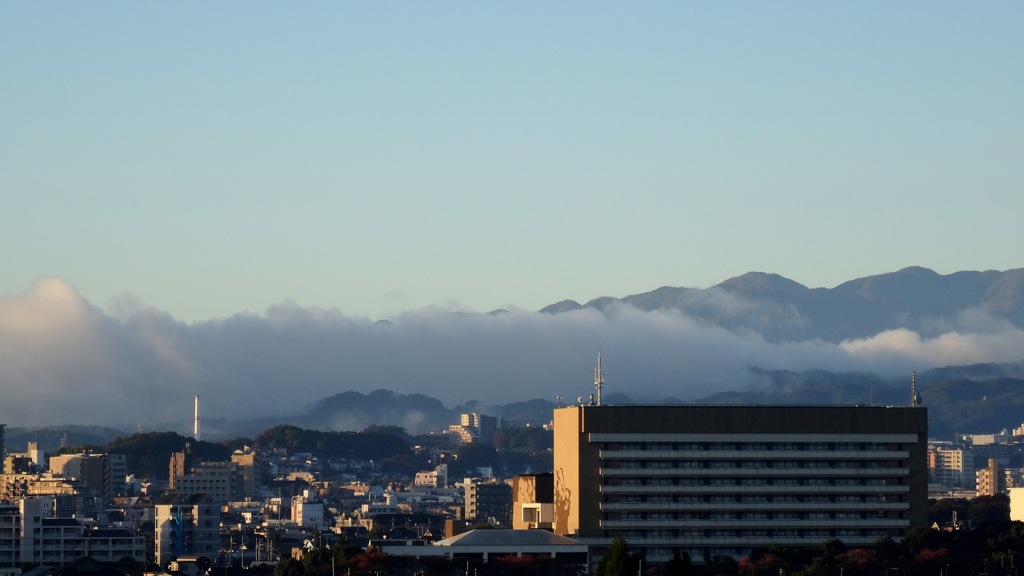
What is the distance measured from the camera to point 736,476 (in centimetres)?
14338

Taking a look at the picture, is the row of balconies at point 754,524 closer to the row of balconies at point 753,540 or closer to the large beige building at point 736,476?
the large beige building at point 736,476

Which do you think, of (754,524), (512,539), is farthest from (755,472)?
(512,539)

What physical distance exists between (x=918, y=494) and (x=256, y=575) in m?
52.2

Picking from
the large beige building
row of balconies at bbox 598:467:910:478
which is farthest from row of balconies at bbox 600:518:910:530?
row of balconies at bbox 598:467:910:478

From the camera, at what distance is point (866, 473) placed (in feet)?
475

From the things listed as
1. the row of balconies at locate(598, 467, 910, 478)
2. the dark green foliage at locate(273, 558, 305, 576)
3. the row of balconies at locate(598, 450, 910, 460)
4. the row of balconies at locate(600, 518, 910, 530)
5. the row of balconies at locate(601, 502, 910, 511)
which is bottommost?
the dark green foliage at locate(273, 558, 305, 576)

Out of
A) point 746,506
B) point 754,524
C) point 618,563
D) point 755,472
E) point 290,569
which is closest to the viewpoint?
point 618,563

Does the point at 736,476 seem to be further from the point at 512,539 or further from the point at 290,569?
the point at 290,569

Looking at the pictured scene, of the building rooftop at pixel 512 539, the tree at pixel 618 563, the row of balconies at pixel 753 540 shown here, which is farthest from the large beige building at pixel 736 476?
the tree at pixel 618 563

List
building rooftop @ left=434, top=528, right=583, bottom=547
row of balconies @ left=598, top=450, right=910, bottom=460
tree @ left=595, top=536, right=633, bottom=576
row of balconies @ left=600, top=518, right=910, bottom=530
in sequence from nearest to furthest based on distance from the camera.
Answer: tree @ left=595, top=536, right=633, bottom=576
building rooftop @ left=434, top=528, right=583, bottom=547
row of balconies @ left=600, top=518, right=910, bottom=530
row of balconies @ left=598, top=450, right=910, bottom=460

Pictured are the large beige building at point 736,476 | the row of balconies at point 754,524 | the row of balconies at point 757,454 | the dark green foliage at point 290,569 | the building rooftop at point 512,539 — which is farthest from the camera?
the row of balconies at point 757,454

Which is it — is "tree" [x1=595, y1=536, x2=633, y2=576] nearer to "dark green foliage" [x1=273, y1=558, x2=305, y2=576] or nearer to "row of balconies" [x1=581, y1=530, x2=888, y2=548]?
"row of balconies" [x1=581, y1=530, x2=888, y2=548]

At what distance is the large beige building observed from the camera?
142 meters

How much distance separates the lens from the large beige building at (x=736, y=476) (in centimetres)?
14212
